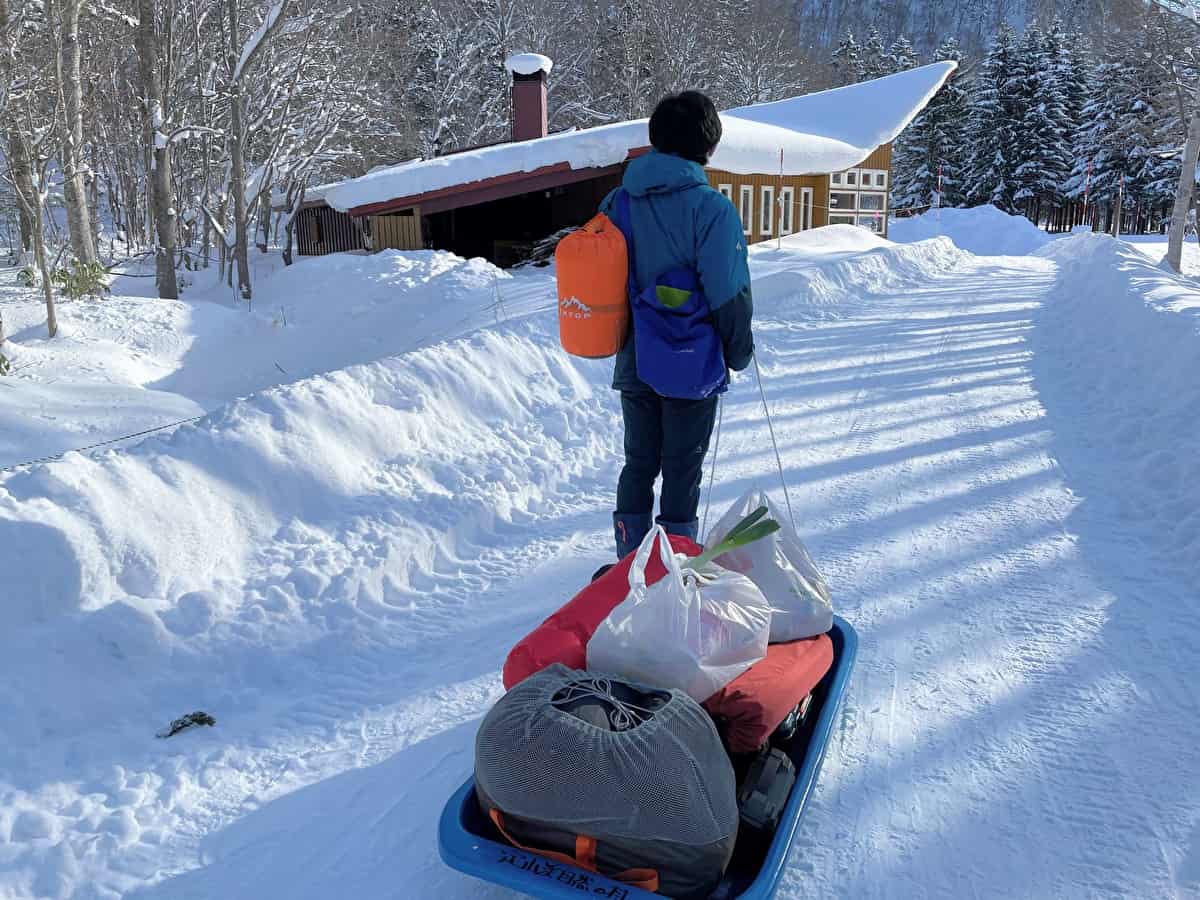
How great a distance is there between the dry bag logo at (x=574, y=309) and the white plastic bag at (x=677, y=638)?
3.91 feet

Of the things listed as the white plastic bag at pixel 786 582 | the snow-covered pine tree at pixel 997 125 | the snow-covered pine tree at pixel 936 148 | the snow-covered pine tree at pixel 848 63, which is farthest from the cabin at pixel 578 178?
the snow-covered pine tree at pixel 848 63

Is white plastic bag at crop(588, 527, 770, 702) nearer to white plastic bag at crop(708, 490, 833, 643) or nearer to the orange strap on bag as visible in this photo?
white plastic bag at crop(708, 490, 833, 643)

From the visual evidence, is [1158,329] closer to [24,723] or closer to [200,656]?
[200,656]

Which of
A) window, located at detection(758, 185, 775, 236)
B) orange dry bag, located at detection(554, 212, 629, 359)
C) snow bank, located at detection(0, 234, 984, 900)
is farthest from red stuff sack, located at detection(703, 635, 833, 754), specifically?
window, located at detection(758, 185, 775, 236)

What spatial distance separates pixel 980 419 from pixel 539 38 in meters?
30.9

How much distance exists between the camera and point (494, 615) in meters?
3.60

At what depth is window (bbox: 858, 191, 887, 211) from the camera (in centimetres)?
2535

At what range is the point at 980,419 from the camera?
6.18m

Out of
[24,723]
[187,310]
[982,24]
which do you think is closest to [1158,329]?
[24,723]

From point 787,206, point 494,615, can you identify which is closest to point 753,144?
point 787,206

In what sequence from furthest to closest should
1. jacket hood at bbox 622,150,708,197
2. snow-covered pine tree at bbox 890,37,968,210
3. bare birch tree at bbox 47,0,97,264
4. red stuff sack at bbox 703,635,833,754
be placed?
snow-covered pine tree at bbox 890,37,968,210
bare birch tree at bbox 47,0,97,264
jacket hood at bbox 622,150,708,197
red stuff sack at bbox 703,635,833,754

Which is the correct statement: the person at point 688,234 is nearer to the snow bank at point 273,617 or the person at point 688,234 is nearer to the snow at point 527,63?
the snow bank at point 273,617

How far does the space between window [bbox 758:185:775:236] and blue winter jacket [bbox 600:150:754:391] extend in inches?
746

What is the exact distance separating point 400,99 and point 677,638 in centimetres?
3239
